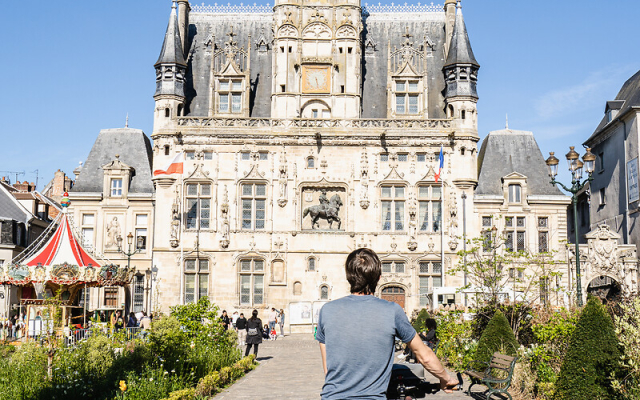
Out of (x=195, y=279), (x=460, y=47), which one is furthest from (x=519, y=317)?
(x=460, y=47)

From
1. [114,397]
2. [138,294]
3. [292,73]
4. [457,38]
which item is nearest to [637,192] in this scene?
[457,38]

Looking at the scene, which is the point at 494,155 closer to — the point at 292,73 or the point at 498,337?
the point at 292,73

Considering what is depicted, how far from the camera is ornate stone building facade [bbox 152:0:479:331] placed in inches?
1556

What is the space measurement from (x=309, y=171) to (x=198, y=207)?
6.43 m

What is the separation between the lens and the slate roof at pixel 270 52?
139 feet

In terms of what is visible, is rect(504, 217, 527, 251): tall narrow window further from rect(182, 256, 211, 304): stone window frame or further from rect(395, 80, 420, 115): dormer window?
rect(182, 256, 211, 304): stone window frame

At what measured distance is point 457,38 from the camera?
42094 millimetres

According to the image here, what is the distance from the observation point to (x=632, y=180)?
40.2 meters

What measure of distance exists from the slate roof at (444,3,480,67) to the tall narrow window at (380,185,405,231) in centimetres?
831

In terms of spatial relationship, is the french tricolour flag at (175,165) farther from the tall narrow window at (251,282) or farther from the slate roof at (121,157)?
the slate roof at (121,157)

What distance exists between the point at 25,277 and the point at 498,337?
64.2 feet

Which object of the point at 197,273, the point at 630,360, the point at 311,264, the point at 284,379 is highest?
the point at 311,264

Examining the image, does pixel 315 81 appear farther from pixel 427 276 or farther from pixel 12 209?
pixel 12 209

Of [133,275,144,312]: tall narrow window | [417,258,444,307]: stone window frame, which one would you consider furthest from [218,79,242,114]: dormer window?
[417,258,444,307]: stone window frame
